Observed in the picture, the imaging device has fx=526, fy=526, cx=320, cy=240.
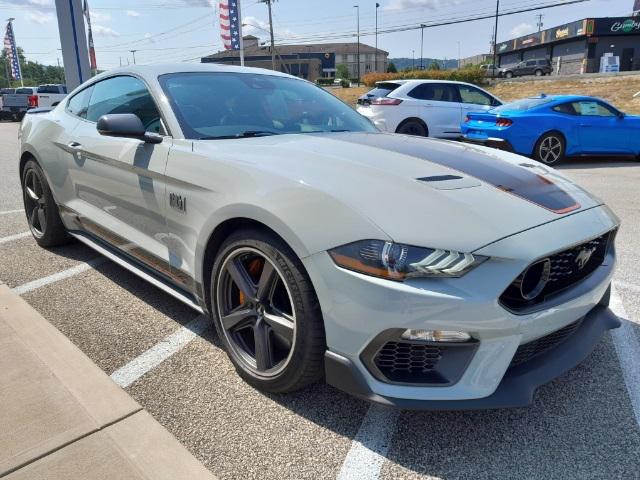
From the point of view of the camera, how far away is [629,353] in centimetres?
283

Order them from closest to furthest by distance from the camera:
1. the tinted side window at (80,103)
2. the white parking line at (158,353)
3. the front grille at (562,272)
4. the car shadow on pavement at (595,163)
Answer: the front grille at (562,272) < the white parking line at (158,353) < the tinted side window at (80,103) < the car shadow on pavement at (595,163)

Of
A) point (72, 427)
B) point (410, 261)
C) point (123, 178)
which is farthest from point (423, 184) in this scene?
point (123, 178)

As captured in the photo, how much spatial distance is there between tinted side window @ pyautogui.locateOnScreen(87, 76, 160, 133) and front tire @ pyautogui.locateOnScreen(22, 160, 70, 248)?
0.88 m

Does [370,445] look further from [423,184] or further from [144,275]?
[144,275]

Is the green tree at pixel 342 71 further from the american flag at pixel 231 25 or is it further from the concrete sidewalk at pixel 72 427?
the concrete sidewalk at pixel 72 427

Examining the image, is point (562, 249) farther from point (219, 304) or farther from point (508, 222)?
point (219, 304)

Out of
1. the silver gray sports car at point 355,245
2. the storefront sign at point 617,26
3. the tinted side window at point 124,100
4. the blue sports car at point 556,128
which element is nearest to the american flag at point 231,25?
the blue sports car at point 556,128

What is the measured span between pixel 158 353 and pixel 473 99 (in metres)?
11.0

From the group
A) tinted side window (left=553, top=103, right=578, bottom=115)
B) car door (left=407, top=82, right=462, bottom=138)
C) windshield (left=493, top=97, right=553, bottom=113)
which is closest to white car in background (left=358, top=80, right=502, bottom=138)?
car door (left=407, top=82, right=462, bottom=138)

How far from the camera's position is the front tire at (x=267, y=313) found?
213 cm

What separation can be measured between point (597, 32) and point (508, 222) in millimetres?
62687

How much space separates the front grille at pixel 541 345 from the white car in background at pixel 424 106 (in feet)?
31.5

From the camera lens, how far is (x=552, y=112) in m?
9.68

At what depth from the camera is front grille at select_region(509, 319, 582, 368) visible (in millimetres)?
2046
